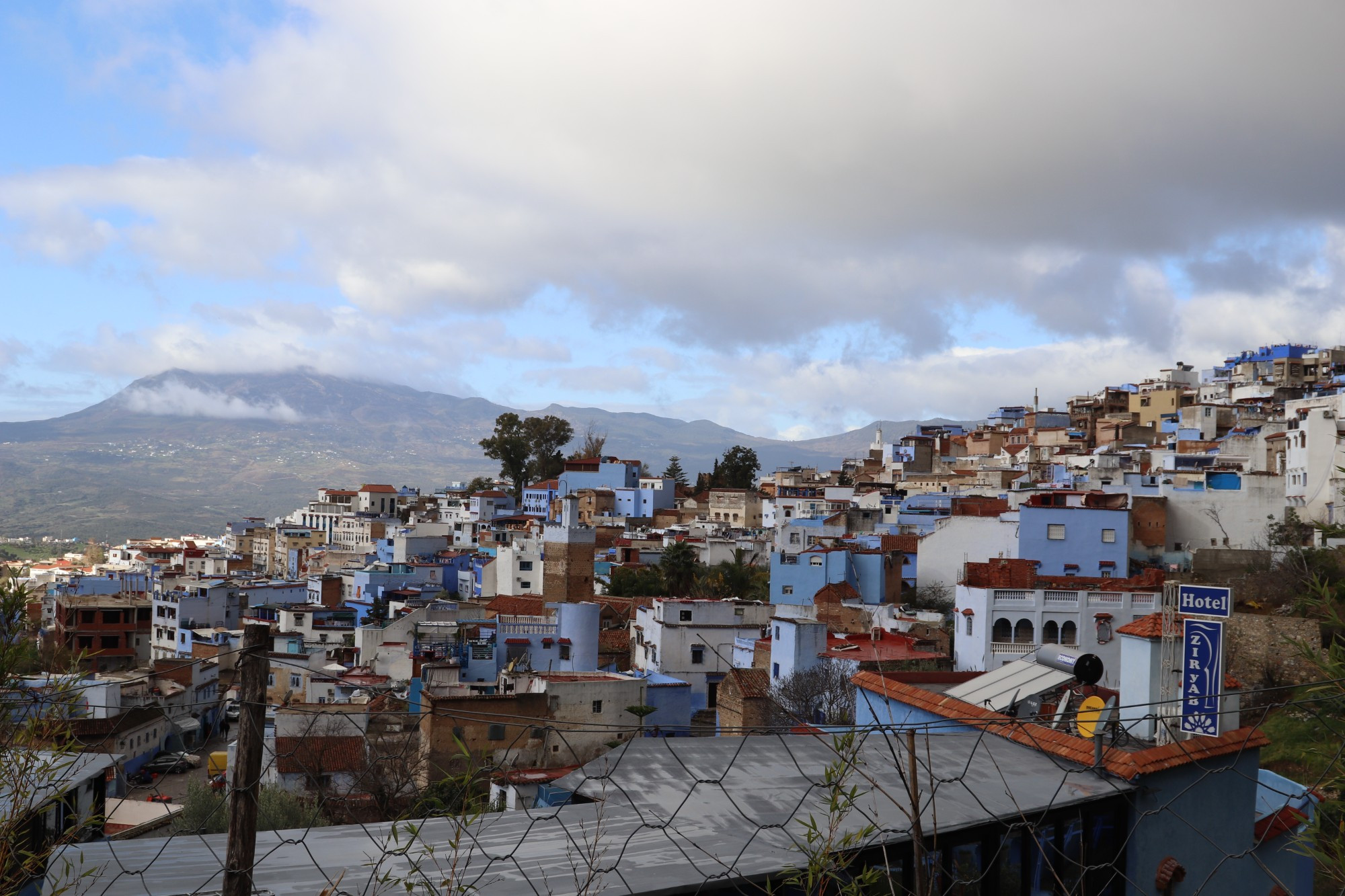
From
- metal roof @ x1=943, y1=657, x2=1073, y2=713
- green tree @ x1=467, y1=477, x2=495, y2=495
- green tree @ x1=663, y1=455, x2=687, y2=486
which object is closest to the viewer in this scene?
metal roof @ x1=943, y1=657, x2=1073, y2=713

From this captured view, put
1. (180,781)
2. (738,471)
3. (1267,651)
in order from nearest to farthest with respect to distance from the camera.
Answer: (1267,651), (180,781), (738,471)

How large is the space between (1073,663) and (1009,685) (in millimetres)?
418

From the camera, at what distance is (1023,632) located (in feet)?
57.7

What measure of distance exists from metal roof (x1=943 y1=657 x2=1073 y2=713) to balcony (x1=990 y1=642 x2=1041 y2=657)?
11235 millimetres

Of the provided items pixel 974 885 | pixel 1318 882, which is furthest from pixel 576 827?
pixel 1318 882

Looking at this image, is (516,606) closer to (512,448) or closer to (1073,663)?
(1073,663)

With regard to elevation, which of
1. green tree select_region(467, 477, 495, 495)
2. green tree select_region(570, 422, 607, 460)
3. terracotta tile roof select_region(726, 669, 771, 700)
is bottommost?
terracotta tile roof select_region(726, 669, 771, 700)

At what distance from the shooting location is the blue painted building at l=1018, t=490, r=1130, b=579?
76.0ft

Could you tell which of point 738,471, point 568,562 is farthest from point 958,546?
point 738,471

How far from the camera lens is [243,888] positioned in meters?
2.66

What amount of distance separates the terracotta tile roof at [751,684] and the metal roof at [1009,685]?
9.45m

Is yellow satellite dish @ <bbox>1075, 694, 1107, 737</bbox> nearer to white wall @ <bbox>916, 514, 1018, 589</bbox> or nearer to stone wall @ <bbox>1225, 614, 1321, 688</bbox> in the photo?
stone wall @ <bbox>1225, 614, 1321, 688</bbox>

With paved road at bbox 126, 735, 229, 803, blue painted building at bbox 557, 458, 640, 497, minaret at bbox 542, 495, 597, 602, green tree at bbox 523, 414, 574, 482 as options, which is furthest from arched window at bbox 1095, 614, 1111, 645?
green tree at bbox 523, 414, 574, 482

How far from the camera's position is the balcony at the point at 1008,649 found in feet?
57.2
